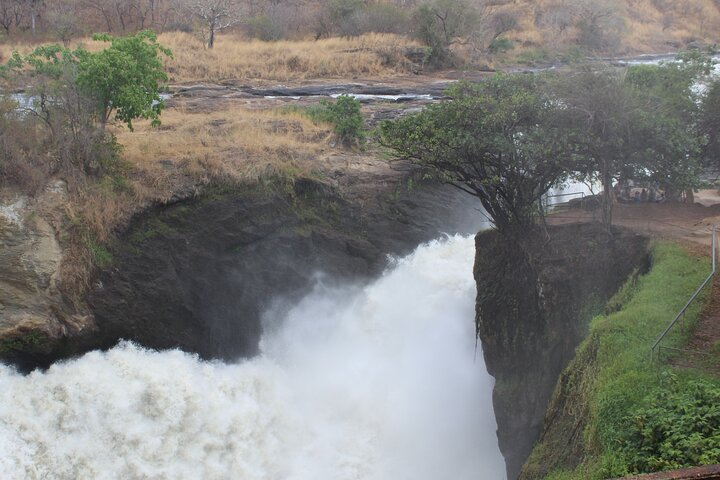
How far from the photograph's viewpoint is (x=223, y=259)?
703 inches

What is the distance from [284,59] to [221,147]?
19.3m

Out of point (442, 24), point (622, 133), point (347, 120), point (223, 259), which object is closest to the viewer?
point (622, 133)

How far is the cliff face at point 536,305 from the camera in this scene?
1451 centimetres

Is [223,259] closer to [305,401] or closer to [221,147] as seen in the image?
[221,147]

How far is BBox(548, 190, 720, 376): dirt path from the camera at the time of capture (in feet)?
34.6

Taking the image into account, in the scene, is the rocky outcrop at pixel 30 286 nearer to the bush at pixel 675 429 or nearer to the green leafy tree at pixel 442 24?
the bush at pixel 675 429

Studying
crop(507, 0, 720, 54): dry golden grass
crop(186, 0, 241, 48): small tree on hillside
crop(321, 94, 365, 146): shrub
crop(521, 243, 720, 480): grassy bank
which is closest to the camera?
crop(521, 243, 720, 480): grassy bank

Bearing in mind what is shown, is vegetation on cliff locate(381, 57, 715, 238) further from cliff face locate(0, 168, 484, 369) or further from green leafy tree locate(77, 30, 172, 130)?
green leafy tree locate(77, 30, 172, 130)

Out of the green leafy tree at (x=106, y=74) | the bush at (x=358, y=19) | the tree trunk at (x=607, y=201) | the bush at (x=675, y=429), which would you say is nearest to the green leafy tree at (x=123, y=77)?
the green leafy tree at (x=106, y=74)

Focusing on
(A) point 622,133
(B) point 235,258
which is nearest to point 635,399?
(A) point 622,133

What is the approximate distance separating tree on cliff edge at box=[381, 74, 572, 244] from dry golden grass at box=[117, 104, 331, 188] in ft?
15.2

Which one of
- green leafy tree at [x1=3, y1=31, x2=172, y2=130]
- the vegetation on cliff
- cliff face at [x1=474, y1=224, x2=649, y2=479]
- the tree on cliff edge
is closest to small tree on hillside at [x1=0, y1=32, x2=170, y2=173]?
green leafy tree at [x1=3, y1=31, x2=172, y2=130]

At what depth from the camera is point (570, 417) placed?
11.6m

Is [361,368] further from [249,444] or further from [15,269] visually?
[15,269]
